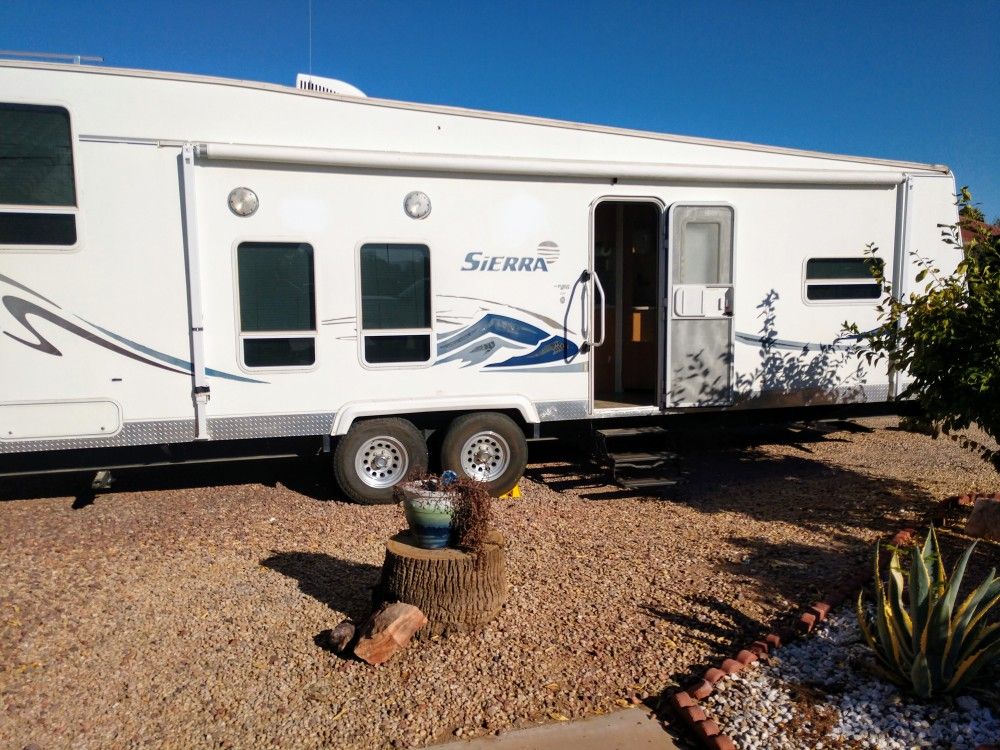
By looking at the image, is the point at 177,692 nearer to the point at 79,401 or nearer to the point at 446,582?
the point at 446,582

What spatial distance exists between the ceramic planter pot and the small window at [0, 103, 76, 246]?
3.31 metres

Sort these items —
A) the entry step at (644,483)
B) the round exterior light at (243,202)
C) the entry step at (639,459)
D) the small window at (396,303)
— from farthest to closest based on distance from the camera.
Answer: the entry step at (639,459) → the entry step at (644,483) → the small window at (396,303) → the round exterior light at (243,202)

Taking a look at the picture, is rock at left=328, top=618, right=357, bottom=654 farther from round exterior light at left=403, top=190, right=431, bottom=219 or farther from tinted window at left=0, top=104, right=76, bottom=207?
tinted window at left=0, top=104, right=76, bottom=207

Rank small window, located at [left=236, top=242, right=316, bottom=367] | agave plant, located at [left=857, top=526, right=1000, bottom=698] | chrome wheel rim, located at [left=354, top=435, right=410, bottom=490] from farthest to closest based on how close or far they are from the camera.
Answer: chrome wheel rim, located at [left=354, top=435, right=410, bottom=490]
small window, located at [left=236, top=242, right=316, bottom=367]
agave plant, located at [left=857, top=526, right=1000, bottom=698]

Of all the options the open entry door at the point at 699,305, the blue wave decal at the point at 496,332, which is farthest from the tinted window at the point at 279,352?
the open entry door at the point at 699,305

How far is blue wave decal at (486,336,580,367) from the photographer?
21.2ft

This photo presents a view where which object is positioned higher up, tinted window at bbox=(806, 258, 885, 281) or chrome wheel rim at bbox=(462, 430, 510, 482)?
tinted window at bbox=(806, 258, 885, 281)

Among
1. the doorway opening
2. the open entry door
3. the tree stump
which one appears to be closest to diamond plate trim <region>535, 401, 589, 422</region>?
the open entry door

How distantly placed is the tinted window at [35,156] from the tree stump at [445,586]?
366 cm

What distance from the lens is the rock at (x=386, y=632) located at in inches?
144

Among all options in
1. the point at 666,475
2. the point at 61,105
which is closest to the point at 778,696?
the point at 666,475

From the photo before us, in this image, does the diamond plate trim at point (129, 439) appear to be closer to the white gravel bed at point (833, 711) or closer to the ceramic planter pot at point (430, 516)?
the ceramic planter pot at point (430, 516)

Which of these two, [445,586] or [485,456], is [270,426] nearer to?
[485,456]

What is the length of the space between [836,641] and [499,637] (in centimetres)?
168
